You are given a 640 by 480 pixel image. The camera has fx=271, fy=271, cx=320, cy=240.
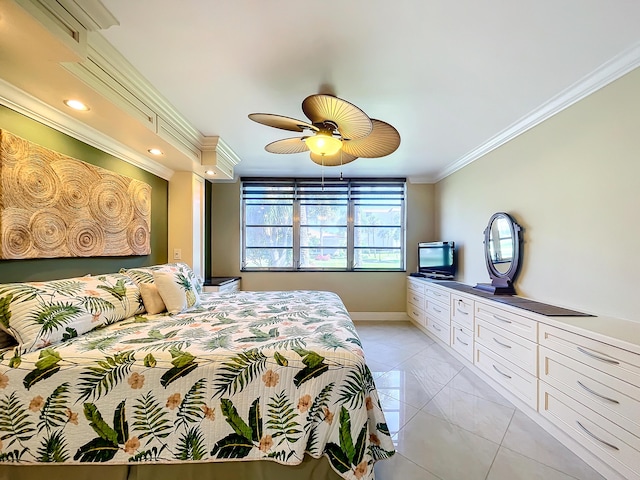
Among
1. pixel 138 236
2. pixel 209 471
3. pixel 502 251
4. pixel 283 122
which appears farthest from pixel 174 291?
pixel 502 251

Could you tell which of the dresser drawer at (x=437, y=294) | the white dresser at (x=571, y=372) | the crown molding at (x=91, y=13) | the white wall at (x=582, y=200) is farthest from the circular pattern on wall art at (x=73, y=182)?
the white wall at (x=582, y=200)

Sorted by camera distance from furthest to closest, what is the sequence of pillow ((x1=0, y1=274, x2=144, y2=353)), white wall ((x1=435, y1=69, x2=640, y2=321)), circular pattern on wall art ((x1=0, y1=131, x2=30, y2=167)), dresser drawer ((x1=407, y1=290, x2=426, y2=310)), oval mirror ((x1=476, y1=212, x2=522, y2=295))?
Answer: dresser drawer ((x1=407, y1=290, x2=426, y2=310)) < oval mirror ((x1=476, y1=212, x2=522, y2=295)) < white wall ((x1=435, y1=69, x2=640, y2=321)) < circular pattern on wall art ((x1=0, y1=131, x2=30, y2=167)) < pillow ((x1=0, y1=274, x2=144, y2=353))

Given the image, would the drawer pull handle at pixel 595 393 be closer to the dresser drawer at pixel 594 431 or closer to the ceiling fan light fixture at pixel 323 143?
the dresser drawer at pixel 594 431

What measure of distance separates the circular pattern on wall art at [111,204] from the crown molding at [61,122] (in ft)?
0.90

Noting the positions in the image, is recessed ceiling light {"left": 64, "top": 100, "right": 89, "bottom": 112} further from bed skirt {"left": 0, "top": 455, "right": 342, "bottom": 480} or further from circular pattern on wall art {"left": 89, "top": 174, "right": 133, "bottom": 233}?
bed skirt {"left": 0, "top": 455, "right": 342, "bottom": 480}

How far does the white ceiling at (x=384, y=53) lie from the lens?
1.43 meters

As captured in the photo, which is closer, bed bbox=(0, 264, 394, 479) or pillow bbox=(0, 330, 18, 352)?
bed bbox=(0, 264, 394, 479)

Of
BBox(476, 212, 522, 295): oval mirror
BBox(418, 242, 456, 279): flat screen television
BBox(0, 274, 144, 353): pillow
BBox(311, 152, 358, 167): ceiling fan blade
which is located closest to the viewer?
BBox(0, 274, 144, 353): pillow

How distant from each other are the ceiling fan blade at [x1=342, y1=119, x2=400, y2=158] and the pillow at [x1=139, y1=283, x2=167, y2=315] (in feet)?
6.46

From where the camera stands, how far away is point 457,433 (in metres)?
1.89

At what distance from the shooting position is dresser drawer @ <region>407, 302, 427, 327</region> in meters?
4.08

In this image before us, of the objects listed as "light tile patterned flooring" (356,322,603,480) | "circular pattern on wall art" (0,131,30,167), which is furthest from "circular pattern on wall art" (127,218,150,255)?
"light tile patterned flooring" (356,322,603,480)

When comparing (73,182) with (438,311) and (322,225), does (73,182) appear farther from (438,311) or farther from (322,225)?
(438,311)

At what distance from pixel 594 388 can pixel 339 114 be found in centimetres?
228
